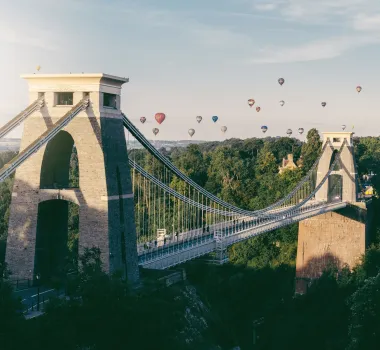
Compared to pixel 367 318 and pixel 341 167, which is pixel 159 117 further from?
pixel 341 167

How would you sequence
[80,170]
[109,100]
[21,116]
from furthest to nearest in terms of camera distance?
[109,100], [80,170], [21,116]

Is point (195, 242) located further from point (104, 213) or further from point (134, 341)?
point (134, 341)

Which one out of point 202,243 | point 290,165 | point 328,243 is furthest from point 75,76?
point 290,165

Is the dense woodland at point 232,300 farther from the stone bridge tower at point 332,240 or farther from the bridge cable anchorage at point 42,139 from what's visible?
the bridge cable anchorage at point 42,139

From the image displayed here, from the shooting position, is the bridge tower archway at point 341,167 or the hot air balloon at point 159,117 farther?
the bridge tower archway at point 341,167

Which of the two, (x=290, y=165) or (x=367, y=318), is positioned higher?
(x=290, y=165)

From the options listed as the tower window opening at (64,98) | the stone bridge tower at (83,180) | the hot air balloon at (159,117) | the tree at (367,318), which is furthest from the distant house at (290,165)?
the tower window opening at (64,98)

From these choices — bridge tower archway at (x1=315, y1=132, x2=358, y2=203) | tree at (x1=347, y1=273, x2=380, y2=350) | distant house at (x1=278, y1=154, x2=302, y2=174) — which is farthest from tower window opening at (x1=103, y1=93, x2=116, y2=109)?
distant house at (x1=278, y1=154, x2=302, y2=174)
